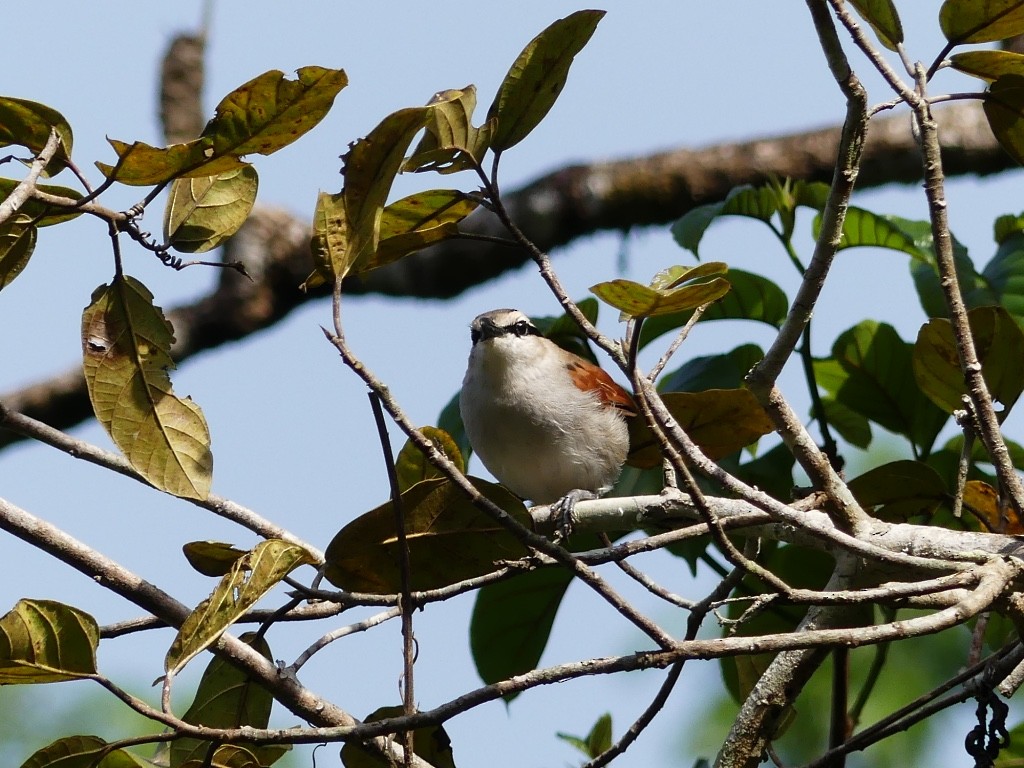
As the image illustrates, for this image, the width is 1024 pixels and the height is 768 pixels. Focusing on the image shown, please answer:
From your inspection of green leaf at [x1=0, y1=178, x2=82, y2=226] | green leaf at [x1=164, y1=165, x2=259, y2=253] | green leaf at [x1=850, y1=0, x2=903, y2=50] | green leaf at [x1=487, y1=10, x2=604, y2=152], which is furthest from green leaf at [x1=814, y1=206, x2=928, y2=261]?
green leaf at [x1=0, y1=178, x2=82, y2=226]

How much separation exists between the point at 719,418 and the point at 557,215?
4.07 meters

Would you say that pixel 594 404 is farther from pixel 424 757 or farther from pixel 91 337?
pixel 91 337

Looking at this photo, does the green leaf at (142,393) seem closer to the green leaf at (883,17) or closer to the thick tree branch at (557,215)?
the green leaf at (883,17)

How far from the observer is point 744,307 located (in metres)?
3.55

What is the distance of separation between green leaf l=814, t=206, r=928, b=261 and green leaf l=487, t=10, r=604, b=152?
166 centimetres

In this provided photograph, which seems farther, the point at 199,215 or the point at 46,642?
the point at 199,215

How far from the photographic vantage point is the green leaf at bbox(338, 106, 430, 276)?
5.95 ft

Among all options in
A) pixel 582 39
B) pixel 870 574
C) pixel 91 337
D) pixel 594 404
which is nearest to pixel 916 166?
pixel 594 404

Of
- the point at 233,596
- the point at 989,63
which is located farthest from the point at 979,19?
the point at 233,596

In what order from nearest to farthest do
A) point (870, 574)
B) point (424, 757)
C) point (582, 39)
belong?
point (582, 39)
point (424, 757)
point (870, 574)

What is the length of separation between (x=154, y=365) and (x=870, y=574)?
5.29 feet

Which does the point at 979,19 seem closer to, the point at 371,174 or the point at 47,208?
the point at 371,174

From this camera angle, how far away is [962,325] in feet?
6.93

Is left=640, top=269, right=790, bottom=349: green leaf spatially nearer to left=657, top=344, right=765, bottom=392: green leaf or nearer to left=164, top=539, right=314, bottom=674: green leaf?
left=657, top=344, right=765, bottom=392: green leaf
